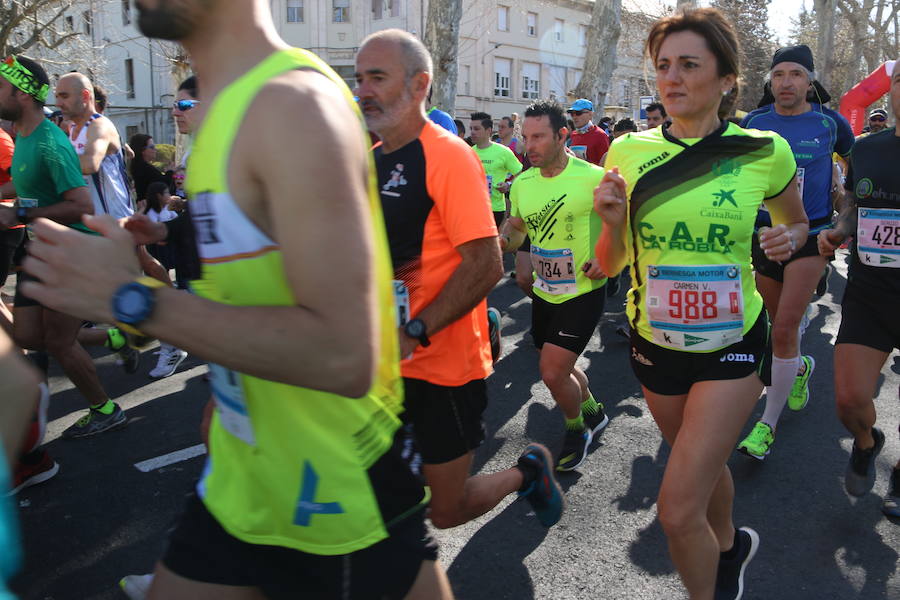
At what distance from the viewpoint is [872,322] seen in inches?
139

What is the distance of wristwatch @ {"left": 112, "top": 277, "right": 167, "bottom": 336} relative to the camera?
124 centimetres

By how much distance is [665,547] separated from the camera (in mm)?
3381

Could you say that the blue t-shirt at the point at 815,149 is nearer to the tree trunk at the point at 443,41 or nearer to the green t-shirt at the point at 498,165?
the green t-shirt at the point at 498,165

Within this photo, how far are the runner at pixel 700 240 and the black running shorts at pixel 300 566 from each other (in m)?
1.27

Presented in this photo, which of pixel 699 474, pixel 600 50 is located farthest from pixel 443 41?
pixel 699 474

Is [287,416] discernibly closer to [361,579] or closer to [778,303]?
[361,579]

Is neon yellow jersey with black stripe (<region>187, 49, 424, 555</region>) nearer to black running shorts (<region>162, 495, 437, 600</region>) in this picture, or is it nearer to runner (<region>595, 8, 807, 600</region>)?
black running shorts (<region>162, 495, 437, 600</region>)

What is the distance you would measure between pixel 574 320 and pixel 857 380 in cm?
148

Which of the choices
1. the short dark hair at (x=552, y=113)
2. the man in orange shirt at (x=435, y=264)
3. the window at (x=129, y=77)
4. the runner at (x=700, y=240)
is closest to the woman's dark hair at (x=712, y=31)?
the runner at (x=700, y=240)

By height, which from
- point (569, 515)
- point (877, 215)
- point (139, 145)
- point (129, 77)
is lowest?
point (569, 515)

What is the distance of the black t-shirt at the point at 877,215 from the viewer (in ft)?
11.7

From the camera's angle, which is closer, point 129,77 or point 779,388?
point 779,388

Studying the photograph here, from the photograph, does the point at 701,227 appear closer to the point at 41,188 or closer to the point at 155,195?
the point at 41,188

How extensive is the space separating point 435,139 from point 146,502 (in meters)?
2.42
